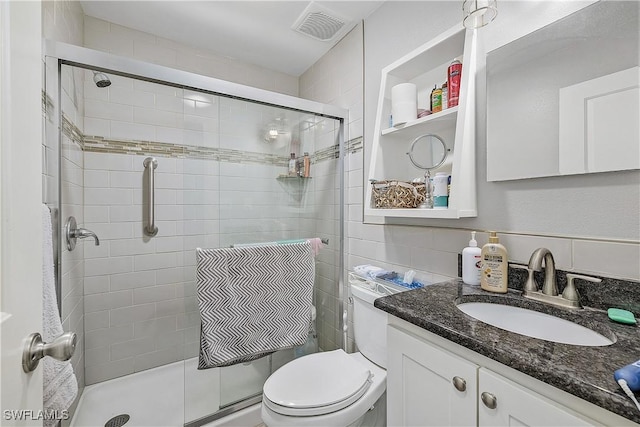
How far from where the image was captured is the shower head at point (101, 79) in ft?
4.49

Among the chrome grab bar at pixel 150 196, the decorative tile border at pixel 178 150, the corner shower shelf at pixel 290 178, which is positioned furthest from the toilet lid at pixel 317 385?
the chrome grab bar at pixel 150 196

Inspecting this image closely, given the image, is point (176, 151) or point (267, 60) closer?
point (176, 151)

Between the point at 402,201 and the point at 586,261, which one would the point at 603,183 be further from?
the point at 402,201

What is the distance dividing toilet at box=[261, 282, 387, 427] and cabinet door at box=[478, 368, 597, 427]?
59 centimetres

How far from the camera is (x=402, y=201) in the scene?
1318 mm

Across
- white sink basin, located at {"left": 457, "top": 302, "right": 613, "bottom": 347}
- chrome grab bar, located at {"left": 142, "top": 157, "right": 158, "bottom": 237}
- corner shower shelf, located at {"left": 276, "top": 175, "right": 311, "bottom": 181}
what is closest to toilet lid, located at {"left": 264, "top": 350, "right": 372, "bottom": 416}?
white sink basin, located at {"left": 457, "top": 302, "right": 613, "bottom": 347}

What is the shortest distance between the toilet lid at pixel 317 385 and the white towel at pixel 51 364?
66cm

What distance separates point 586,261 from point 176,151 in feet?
7.02

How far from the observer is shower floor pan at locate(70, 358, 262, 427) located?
153 centimetres

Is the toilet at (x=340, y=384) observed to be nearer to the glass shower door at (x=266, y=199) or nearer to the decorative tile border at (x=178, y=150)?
the glass shower door at (x=266, y=199)

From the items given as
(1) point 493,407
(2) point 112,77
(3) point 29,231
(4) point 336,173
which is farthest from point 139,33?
(1) point 493,407

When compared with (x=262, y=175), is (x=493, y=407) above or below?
below

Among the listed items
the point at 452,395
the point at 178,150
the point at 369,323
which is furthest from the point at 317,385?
the point at 178,150

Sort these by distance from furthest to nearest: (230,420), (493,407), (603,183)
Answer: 1. (230,420)
2. (603,183)
3. (493,407)
